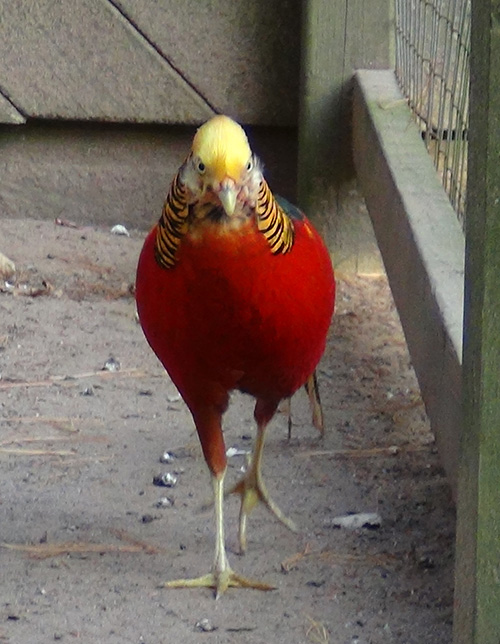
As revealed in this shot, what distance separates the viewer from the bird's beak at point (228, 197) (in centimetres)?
198

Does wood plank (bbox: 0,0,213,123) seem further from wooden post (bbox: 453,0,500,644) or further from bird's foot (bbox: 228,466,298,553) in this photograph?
wooden post (bbox: 453,0,500,644)

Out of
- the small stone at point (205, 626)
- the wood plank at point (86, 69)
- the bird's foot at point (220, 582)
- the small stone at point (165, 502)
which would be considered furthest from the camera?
the wood plank at point (86, 69)

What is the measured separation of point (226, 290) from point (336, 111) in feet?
7.57

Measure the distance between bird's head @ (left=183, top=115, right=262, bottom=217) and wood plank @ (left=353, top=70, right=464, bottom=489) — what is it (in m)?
0.50

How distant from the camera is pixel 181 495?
2.96 m

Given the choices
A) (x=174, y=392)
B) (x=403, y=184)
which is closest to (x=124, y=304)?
(x=174, y=392)

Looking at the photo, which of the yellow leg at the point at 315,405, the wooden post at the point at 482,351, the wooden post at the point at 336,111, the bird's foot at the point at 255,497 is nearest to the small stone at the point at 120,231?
the wooden post at the point at 336,111

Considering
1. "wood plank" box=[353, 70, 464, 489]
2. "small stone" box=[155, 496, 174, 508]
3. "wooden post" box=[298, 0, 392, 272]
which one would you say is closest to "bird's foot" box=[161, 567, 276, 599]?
"small stone" box=[155, 496, 174, 508]

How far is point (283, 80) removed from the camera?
4684mm

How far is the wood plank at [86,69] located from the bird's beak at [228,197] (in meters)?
2.79

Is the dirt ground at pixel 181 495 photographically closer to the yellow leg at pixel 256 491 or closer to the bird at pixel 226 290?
the yellow leg at pixel 256 491

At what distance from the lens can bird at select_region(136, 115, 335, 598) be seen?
2043mm

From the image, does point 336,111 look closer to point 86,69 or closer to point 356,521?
point 86,69

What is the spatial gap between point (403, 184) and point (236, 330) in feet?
2.96
